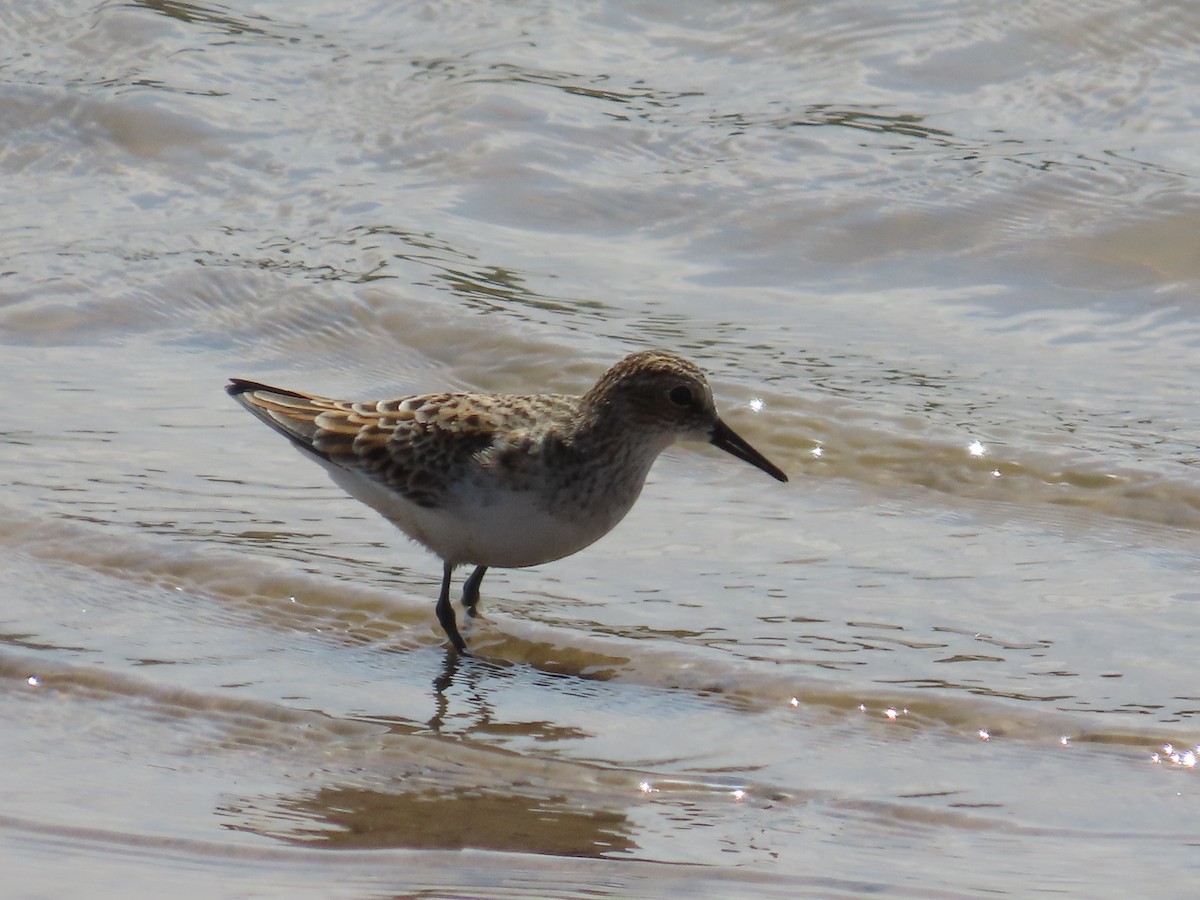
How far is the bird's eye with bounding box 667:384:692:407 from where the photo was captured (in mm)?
6949

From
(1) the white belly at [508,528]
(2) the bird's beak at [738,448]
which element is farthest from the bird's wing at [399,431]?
(2) the bird's beak at [738,448]

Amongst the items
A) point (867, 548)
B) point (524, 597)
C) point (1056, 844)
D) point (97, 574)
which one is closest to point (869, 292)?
point (867, 548)

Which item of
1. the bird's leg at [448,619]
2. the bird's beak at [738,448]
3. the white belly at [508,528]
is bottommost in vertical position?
the bird's leg at [448,619]

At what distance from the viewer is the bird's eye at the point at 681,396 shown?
695cm

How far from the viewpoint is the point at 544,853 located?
4.77 meters

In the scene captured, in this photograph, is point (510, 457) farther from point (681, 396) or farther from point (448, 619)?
point (681, 396)

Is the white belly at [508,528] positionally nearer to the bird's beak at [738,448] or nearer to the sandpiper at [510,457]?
the sandpiper at [510,457]

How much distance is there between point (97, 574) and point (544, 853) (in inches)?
113

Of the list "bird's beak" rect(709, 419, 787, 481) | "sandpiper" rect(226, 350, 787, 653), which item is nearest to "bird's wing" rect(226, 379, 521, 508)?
"sandpiper" rect(226, 350, 787, 653)

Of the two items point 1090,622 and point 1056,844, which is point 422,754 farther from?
point 1090,622

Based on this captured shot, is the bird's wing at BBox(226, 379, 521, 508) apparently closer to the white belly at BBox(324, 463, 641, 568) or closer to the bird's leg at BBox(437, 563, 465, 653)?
the white belly at BBox(324, 463, 641, 568)

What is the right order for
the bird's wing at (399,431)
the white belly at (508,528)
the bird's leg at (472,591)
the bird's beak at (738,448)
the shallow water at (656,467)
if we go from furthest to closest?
the bird's beak at (738,448) < the bird's leg at (472,591) < the bird's wing at (399,431) < the white belly at (508,528) < the shallow water at (656,467)

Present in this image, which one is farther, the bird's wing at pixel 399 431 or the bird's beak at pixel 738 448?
the bird's beak at pixel 738 448

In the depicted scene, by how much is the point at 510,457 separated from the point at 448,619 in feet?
2.11
